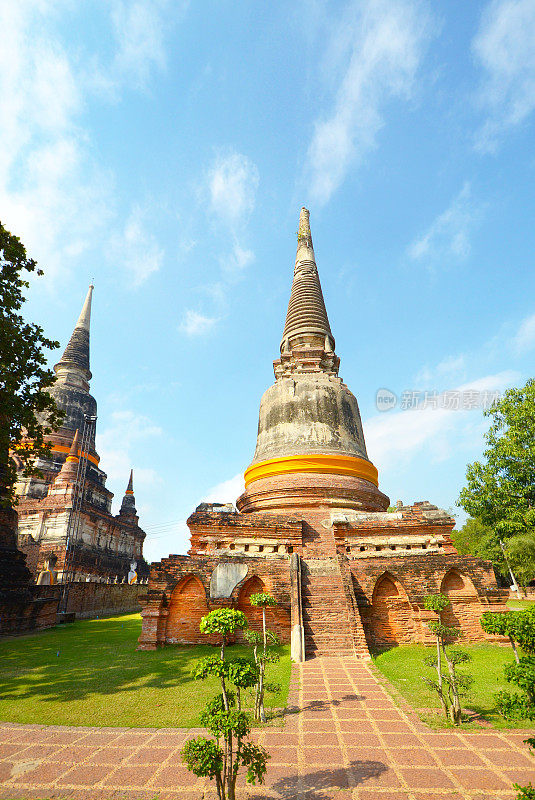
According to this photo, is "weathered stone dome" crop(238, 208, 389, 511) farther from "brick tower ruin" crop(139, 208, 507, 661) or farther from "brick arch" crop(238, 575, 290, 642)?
"brick arch" crop(238, 575, 290, 642)

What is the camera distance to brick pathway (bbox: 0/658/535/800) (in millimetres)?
4492

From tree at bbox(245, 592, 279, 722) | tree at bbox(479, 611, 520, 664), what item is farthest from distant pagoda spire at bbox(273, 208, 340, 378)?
tree at bbox(479, 611, 520, 664)

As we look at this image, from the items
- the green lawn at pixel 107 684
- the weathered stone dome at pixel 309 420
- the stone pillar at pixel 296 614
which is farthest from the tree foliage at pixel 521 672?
the weathered stone dome at pixel 309 420

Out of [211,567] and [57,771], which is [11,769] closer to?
[57,771]

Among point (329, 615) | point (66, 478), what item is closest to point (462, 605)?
point (329, 615)

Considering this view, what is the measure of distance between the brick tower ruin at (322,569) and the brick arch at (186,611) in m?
0.03

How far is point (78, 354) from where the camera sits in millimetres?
39844

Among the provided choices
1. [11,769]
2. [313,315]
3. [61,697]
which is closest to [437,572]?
[61,697]

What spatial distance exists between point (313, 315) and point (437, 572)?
15679 millimetres

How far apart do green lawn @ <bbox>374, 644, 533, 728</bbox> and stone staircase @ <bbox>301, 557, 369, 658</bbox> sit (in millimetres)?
732

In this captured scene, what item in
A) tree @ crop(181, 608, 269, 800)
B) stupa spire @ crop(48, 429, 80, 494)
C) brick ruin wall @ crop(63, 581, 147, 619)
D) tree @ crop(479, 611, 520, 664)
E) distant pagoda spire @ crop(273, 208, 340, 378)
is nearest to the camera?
tree @ crop(181, 608, 269, 800)

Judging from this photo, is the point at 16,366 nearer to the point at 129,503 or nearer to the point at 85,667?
the point at 85,667

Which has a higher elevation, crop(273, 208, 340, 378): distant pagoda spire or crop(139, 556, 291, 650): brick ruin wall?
crop(273, 208, 340, 378): distant pagoda spire

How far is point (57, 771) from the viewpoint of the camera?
4.95 m
